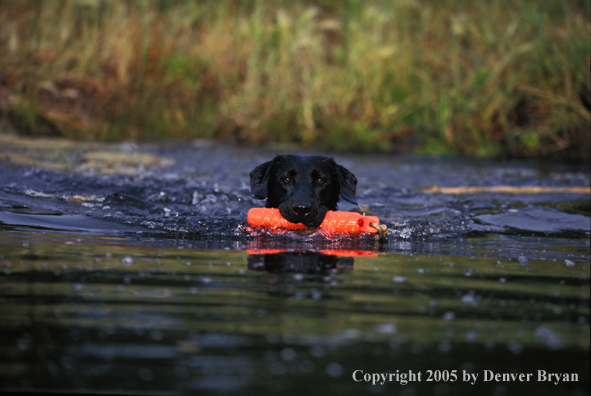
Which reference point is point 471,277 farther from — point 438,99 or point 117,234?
point 438,99

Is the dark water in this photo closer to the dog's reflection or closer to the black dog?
the dog's reflection

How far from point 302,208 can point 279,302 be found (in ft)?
5.44

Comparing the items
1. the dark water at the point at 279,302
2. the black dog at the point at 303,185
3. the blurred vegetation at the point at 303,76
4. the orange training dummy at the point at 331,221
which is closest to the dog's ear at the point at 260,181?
the black dog at the point at 303,185

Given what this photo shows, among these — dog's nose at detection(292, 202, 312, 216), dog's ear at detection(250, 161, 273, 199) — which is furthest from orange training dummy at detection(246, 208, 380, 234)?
dog's ear at detection(250, 161, 273, 199)

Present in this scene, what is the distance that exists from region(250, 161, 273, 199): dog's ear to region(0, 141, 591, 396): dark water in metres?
0.27

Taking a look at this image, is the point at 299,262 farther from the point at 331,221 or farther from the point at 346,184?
the point at 346,184

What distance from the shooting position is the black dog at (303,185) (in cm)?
462

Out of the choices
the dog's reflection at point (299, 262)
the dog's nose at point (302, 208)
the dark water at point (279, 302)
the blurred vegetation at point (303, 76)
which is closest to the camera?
the dark water at point (279, 302)

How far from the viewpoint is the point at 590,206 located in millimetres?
6707

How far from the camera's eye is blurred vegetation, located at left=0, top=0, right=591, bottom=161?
37.0ft

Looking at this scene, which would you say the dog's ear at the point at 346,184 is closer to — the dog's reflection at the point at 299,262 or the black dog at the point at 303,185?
the black dog at the point at 303,185

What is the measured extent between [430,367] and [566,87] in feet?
29.8

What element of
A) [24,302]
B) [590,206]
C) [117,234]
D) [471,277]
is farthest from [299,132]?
[24,302]

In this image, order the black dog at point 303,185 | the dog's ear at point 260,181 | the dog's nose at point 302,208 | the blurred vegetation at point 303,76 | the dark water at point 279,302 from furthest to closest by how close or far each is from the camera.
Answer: the blurred vegetation at point 303,76, the dog's ear at point 260,181, the black dog at point 303,185, the dog's nose at point 302,208, the dark water at point 279,302
